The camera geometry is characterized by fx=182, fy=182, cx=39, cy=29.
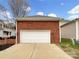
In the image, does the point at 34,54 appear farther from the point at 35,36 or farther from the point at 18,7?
the point at 18,7

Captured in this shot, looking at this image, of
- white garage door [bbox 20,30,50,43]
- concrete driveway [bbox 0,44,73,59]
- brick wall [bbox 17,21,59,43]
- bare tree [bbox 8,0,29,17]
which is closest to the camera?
concrete driveway [bbox 0,44,73,59]

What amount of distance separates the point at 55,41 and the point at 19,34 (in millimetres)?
5347

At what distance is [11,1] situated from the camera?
45.4 m

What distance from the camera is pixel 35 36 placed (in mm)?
26422

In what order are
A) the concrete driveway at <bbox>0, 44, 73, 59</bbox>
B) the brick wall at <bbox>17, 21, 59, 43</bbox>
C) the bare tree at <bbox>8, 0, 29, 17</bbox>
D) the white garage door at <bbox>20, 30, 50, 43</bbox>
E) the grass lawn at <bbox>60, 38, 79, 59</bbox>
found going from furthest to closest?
1. the bare tree at <bbox>8, 0, 29, 17</bbox>
2. the brick wall at <bbox>17, 21, 59, 43</bbox>
3. the white garage door at <bbox>20, 30, 50, 43</bbox>
4. the grass lawn at <bbox>60, 38, 79, 59</bbox>
5. the concrete driveway at <bbox>0, 44, 73, 59</bbox>

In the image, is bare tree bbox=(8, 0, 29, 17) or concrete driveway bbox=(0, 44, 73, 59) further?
bare tree bbox=(8, 0, 29, 17)

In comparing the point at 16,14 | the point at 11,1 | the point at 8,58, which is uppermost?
the point at 11,1

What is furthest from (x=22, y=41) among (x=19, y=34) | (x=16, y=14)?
(x=16, y=14)

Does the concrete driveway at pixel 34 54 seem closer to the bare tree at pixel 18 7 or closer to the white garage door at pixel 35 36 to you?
the white garage door at pixel 35 36

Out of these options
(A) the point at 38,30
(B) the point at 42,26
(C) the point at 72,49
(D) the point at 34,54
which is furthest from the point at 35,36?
(D) the point at 34,54

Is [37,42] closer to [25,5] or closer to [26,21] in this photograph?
[26,21]

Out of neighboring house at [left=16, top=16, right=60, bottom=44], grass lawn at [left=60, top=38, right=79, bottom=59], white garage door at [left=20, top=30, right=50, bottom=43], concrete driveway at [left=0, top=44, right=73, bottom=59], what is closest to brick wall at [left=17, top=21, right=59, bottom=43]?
neighboring house at [left=16, top=16, right=60, bottom=44]

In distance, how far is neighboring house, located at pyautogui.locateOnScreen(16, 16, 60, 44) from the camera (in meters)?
26.3

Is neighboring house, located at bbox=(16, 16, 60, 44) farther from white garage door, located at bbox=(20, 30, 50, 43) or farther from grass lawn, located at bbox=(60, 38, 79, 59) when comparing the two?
grass lawn, located at bbox=(60, 38, 79, 59)
